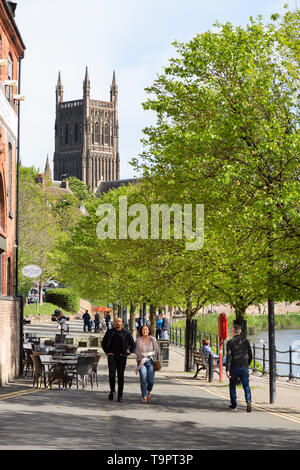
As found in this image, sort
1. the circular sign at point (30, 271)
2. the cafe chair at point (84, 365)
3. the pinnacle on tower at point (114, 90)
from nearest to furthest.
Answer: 1. the cafe chair at point (84, 365)
2. the circular sign at point (30, 271)
3. the pinnacle on tower at point (114, 90)

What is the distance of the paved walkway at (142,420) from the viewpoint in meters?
10.1

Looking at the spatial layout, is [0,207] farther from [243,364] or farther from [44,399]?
[243,364]

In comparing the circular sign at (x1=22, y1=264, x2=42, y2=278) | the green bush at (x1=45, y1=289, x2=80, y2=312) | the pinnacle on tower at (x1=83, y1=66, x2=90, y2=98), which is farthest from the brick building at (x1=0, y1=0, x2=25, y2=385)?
the pinnacle on tower at (x1=83, y1=66, x2=90, y2=98)

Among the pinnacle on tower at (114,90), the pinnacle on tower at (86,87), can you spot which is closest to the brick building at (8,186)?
the pinnacle on tower at (86,87)

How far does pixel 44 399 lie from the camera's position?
15.5 metres

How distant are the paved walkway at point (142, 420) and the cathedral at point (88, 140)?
166703 mm

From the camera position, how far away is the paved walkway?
33.0ft

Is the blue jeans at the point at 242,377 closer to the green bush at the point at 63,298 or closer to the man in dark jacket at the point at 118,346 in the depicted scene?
the man in dark jacket at the point at 118,346

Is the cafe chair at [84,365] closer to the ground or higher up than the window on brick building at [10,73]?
closer to the ground

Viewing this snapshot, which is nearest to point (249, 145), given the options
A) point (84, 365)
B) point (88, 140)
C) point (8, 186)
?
point (84, 365)

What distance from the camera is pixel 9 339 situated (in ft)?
69.0

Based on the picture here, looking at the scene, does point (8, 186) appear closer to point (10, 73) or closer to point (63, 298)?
point (10, 73)

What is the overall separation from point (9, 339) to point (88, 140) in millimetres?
167679

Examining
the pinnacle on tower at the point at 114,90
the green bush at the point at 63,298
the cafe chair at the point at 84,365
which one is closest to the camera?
the cafe chair at the point at 84,365
